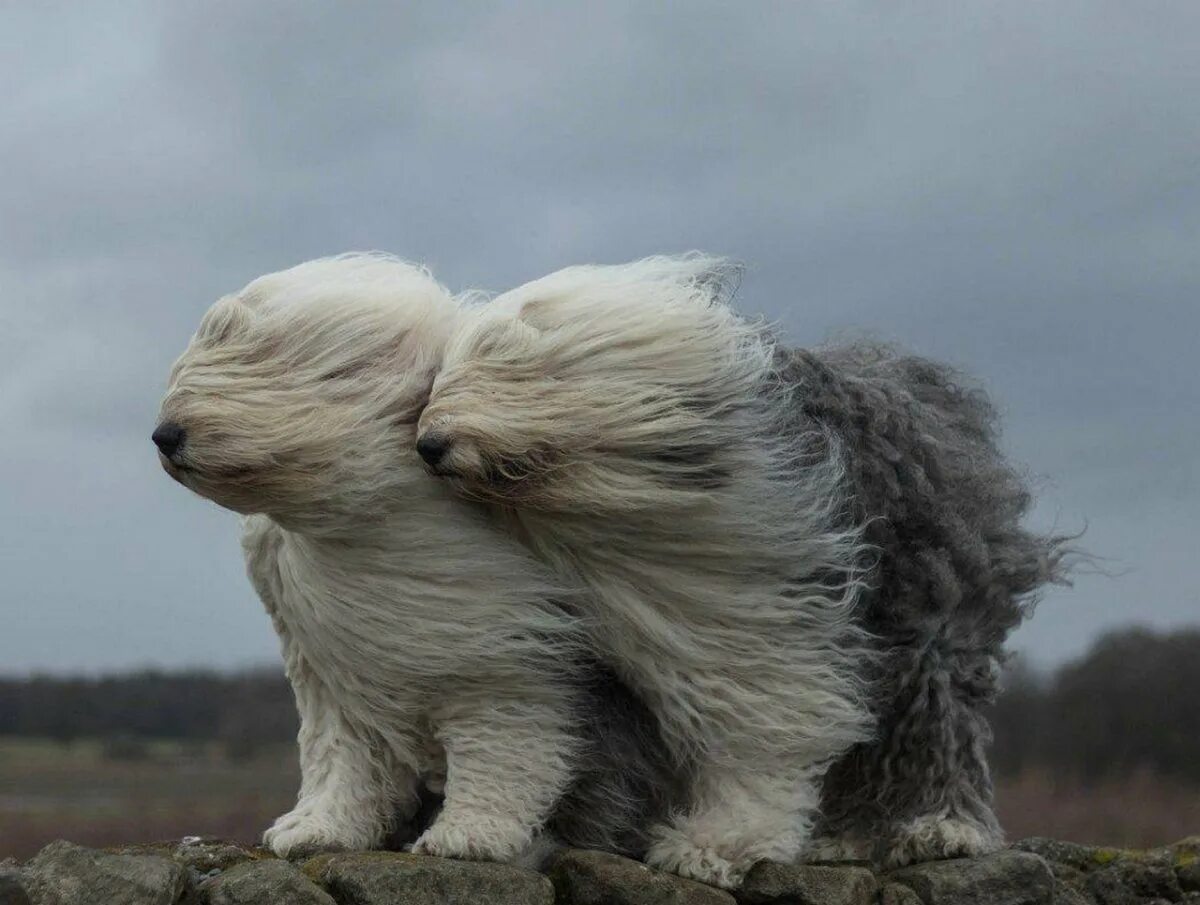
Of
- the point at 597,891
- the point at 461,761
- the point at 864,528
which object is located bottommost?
the point at 597,891

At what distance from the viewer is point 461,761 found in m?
4.09

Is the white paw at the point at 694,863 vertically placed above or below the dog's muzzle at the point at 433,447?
below

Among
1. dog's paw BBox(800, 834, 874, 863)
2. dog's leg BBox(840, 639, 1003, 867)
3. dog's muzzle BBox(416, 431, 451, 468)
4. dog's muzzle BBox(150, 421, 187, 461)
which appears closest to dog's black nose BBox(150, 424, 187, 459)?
dog's muzzle BBox(150, 421, 187, 461)

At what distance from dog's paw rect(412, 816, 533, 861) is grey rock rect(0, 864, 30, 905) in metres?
0.87

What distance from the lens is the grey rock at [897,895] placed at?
436 cm

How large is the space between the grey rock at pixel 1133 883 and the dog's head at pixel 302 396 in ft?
8.61

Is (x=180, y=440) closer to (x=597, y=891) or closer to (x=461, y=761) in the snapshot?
(x=461, y=761)

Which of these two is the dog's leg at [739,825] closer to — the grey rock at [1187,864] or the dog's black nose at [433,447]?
the dog's black nose at [433,447]

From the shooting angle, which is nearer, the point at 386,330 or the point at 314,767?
the point at 386,330

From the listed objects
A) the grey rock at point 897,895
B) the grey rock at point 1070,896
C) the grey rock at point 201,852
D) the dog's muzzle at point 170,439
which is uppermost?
the dog's muzzle at point 170,439

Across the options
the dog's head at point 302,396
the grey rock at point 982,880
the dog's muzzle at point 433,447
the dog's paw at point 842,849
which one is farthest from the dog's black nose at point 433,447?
the grey rock at point 982,880

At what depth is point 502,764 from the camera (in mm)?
4062

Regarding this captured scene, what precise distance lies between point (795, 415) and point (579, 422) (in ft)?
1.86

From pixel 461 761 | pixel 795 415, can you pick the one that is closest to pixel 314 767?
pixel 461 761
